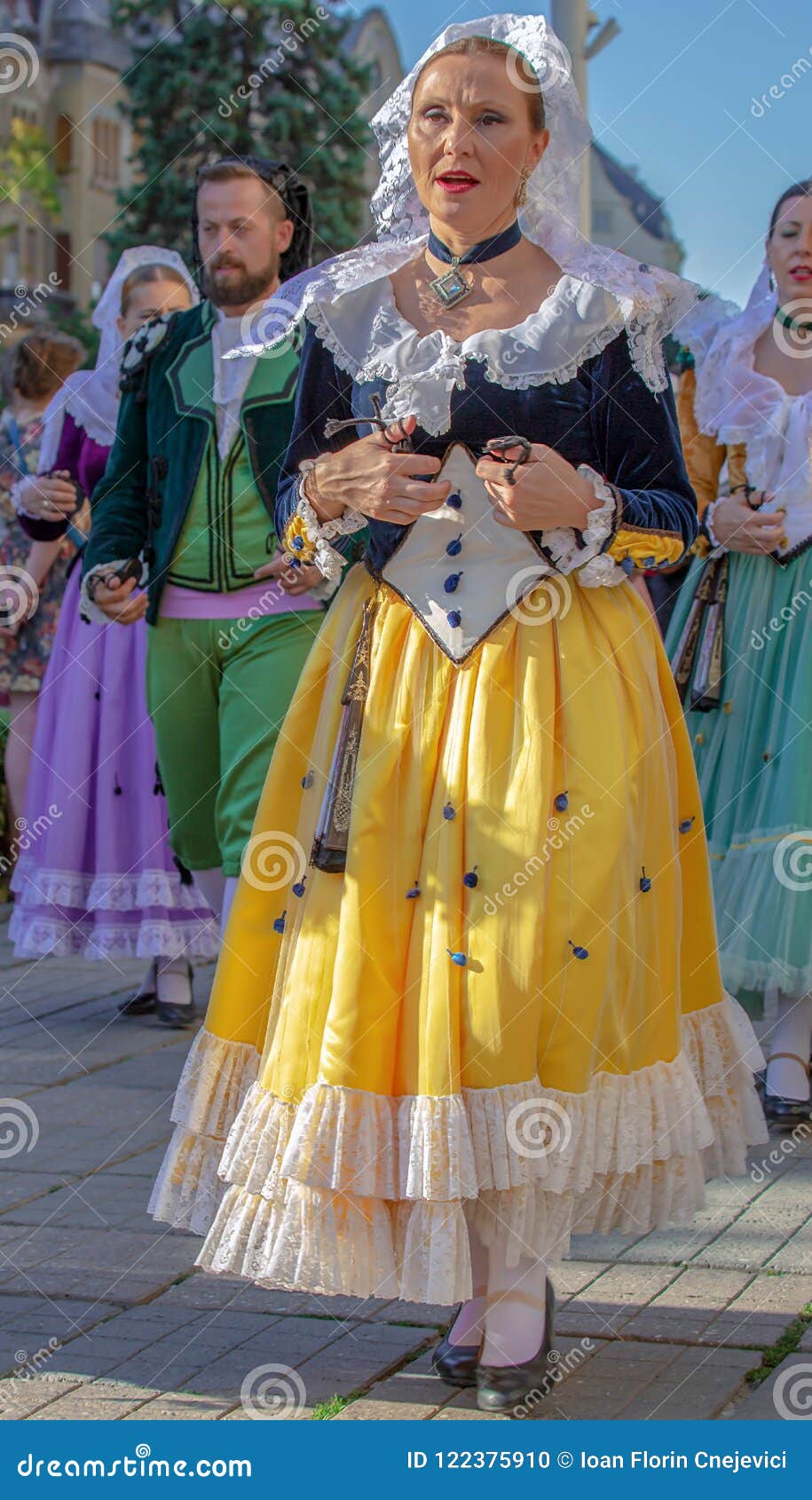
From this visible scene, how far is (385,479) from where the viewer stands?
2969mm

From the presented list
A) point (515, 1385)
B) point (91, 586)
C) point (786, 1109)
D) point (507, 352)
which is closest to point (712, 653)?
point (786, 1109)

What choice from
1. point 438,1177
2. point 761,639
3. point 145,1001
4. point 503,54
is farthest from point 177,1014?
point 503,54

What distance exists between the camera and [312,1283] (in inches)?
111

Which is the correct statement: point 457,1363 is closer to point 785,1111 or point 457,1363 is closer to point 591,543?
point 591,543

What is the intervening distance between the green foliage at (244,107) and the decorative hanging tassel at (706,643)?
554 inches

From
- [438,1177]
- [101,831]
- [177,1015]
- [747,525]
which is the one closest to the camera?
[438,1177]

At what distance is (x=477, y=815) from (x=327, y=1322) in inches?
40.1

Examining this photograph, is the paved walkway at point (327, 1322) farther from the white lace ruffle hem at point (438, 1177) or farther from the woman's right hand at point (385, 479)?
the woman's right hand at point (385, 479)

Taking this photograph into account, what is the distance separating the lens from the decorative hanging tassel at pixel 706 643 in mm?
4973

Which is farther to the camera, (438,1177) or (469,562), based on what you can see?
(469,562)

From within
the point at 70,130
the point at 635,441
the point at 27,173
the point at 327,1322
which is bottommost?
the point at 327,1322

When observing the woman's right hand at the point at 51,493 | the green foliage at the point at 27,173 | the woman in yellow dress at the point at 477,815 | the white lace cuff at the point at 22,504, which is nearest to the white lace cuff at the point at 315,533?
the woman in yellow dress at the point at 477,815

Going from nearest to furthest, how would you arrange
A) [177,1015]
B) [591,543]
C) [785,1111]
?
[591,543]
[785,1111]
[177,1015]

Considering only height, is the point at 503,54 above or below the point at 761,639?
above
